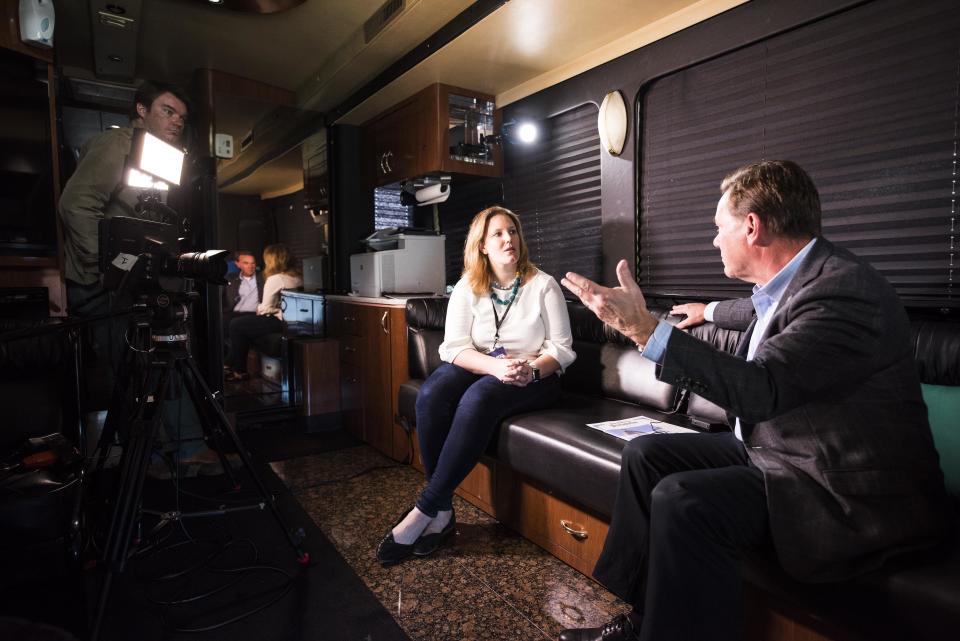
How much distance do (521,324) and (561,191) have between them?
1.13 metres

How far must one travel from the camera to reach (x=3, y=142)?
2.46m

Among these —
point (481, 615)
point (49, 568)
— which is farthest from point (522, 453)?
point (49, 568)

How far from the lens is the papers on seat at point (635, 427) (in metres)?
1.71

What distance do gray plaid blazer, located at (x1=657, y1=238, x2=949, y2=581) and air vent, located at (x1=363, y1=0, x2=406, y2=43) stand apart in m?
2.31

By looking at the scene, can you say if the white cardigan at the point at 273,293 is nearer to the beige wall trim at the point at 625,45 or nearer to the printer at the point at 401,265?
the printer at the point at 401,265

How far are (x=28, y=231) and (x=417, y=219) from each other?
238 cm

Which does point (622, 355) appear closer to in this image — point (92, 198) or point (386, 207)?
point (92, 198)

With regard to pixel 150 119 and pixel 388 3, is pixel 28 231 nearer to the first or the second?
pixel 150 119

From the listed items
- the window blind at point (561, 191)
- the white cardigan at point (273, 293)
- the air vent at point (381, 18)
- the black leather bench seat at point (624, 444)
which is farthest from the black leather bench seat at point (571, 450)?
the white cardigan at point (273, 293)

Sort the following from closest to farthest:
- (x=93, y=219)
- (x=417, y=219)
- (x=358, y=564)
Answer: (x=358, y=564)
(x=93, y=219)
(x=417, y=219)

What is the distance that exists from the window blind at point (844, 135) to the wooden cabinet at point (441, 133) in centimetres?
115

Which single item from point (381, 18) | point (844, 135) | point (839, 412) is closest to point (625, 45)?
→ point (844, 135)

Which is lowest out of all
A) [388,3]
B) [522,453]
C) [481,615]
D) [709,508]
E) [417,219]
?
[481,615]

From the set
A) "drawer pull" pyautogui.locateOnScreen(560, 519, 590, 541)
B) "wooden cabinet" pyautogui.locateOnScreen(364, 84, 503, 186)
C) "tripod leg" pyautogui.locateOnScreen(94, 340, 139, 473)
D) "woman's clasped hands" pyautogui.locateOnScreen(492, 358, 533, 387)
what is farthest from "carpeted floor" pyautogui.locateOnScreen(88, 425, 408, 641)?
"wooden cabinet" pyautogui.locateOnScreen(364, 84, 503, 186)
